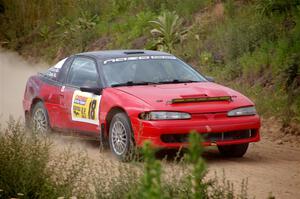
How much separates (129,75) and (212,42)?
8234mm

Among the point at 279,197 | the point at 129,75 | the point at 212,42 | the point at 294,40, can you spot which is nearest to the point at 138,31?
the point at 212,42

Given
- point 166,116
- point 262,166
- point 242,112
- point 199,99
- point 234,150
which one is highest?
point 199,99

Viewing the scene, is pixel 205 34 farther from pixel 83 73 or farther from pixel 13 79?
pixel 83 73

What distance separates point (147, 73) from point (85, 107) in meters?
1.02

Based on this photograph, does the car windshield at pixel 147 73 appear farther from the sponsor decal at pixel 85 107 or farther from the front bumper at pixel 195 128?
the front bumper at pixel 195 128

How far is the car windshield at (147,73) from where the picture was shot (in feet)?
41.4

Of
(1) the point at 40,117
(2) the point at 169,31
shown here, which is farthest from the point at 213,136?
(2) the point at 169,31

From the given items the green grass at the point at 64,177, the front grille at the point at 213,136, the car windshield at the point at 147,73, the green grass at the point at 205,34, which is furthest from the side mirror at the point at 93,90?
the green grass at the point at 205,34

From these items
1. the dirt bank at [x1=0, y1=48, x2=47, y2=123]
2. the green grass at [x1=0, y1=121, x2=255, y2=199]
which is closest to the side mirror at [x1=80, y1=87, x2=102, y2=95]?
the green grass at [x1=0, y1=121, x2=255, y2=199]

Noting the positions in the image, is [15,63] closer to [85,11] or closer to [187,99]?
[85,11]

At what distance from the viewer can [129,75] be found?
41.7 ft

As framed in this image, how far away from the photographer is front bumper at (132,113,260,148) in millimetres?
11250

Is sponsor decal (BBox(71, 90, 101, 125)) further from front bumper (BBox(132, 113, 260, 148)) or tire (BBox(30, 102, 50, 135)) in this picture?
front bumper (BBox(132, 113, 260, 148))

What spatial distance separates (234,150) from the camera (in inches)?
486
